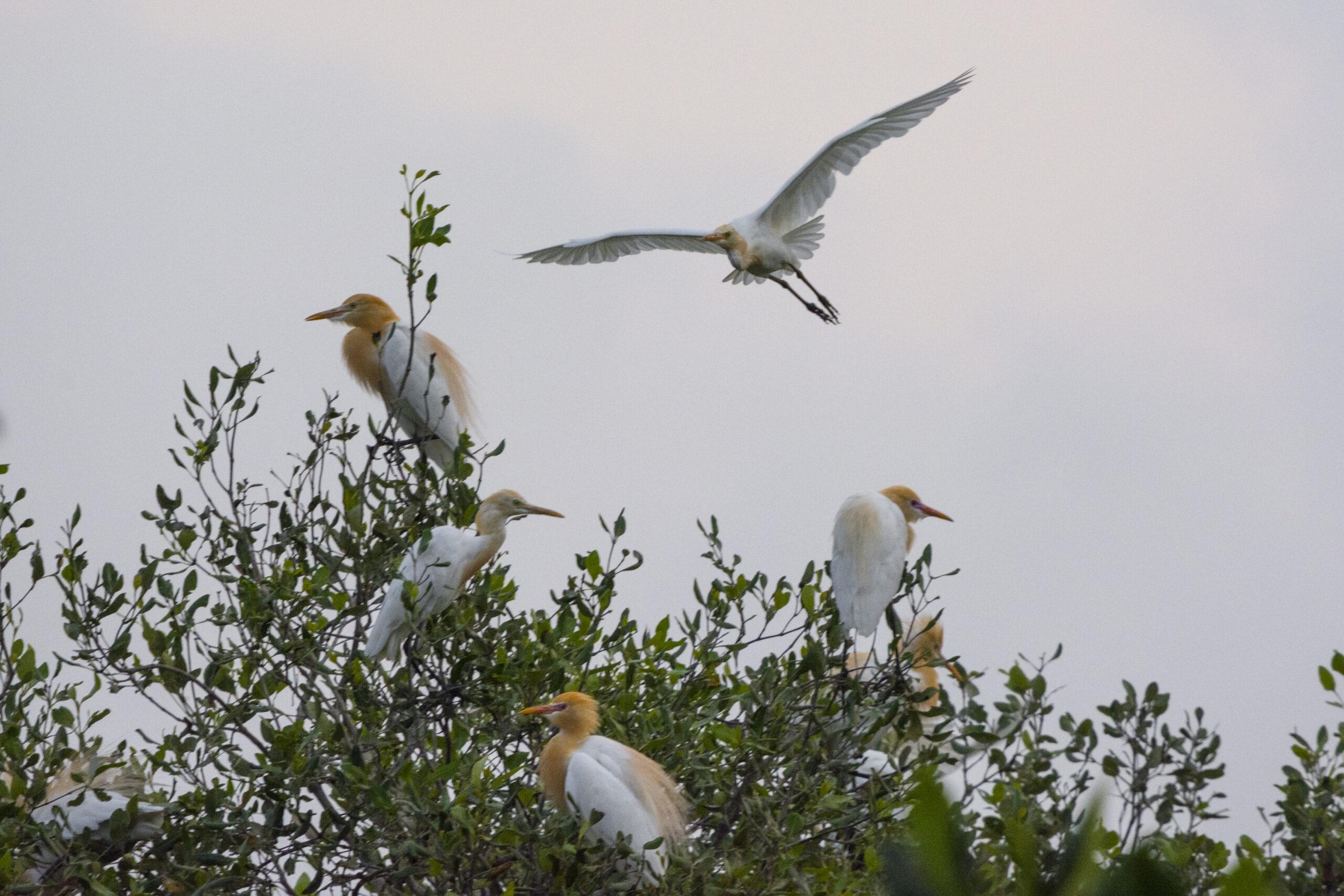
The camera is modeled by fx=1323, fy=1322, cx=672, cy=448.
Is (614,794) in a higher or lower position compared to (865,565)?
lower

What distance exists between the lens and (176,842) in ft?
10.3

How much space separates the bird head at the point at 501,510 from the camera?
4.35 m

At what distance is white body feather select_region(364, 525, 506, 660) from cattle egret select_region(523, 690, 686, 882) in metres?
0.52

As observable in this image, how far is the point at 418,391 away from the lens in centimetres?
520

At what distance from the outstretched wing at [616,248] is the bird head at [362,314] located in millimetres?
1563

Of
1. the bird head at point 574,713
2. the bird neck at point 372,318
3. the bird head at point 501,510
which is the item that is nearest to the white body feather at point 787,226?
the bird neck at point 372,318

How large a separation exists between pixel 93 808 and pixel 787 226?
441cm

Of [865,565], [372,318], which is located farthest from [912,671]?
[372,318]

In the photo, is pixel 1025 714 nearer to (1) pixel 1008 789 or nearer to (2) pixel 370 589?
(1) pixel 1008 789

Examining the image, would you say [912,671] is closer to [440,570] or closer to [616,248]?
[440,570]

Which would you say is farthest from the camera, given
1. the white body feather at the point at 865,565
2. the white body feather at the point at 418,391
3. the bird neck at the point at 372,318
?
the bird neck at the point at 372,318

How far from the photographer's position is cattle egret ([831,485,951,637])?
15.0 ft

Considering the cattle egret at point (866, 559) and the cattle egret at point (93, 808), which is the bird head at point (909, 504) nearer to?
the cattle egret at point (866, 559)

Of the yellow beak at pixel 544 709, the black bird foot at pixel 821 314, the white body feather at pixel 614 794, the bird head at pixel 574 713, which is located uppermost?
the black bird foot at pixel 821 314
